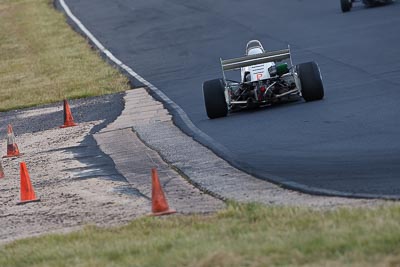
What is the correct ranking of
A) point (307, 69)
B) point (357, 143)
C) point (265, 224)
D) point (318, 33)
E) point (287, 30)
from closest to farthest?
point (265, 224), point (357, 143), point (307, 69), point (318, 33), point (287, 30)

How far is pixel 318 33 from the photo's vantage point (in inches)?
1102

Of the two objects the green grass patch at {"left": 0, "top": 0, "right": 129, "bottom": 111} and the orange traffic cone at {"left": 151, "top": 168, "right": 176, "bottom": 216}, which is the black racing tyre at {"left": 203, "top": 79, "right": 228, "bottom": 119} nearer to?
the orange traffic cone at {"left": 151, "top": 168, "right": 176, "bottom": 216}

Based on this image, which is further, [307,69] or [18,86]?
[18,86]

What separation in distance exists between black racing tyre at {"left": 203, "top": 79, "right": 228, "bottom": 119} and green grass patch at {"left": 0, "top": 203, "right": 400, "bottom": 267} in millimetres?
7433

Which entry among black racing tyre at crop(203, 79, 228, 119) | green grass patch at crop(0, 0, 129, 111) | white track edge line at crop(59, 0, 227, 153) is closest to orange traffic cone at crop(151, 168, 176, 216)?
white track edge line at crop(59, 0, 227, 153)

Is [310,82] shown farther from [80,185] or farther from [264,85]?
[80,185]

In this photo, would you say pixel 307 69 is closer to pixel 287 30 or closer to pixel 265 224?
pixel 265 224

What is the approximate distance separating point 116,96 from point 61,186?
34.3ft

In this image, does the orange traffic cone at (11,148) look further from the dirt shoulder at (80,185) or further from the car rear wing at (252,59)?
the car rear wing at (252,59)

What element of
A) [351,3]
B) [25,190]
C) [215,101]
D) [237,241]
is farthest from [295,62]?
[237,241]

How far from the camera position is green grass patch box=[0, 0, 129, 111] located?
25922mm

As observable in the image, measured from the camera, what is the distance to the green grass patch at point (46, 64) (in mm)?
25922

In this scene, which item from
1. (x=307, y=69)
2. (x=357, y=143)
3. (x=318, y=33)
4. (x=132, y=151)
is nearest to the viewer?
(x=357, y=143)

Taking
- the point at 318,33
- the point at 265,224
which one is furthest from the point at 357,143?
the point at 318,33
